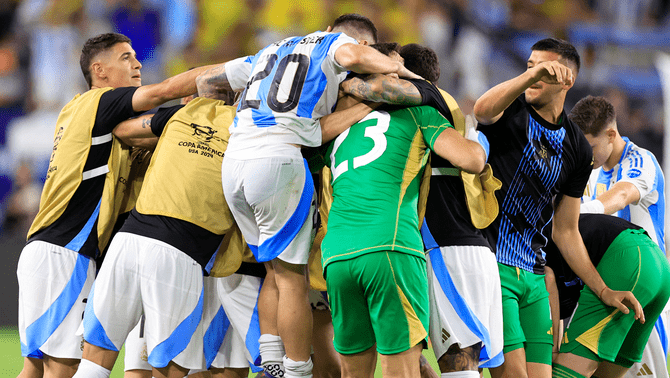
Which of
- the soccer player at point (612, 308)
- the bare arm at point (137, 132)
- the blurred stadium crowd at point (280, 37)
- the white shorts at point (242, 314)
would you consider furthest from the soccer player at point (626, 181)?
the blurred stadium crowd at point (280, 37)

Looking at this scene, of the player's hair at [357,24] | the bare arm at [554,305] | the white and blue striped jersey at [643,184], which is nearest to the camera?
the bare arm at [554,305]

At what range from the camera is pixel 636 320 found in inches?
165

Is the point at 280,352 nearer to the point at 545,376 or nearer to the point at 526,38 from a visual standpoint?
the point at 545,376

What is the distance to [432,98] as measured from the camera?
3.49 meters

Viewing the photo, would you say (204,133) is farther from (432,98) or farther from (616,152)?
(616,152)

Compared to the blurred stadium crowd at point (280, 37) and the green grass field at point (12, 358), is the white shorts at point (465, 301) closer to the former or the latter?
the green grass field at point (12, 358)

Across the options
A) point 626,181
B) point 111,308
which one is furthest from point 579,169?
point 111,308

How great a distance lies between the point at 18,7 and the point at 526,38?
31.6 ft

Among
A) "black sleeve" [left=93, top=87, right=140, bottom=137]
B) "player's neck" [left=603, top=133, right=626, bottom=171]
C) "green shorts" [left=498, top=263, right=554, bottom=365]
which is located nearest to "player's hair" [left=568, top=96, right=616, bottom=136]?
"player's neck" [left=603, top=133, right=626, bottom=171]

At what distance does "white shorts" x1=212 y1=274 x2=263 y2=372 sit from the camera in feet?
13.7

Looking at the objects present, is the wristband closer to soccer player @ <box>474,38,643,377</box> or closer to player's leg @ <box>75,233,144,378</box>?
soccer player @ <box>474,38,643,377</box>

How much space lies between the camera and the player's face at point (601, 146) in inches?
192

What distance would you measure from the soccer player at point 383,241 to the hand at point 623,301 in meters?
1.55

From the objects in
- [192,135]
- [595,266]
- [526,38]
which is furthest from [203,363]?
[526,38]
